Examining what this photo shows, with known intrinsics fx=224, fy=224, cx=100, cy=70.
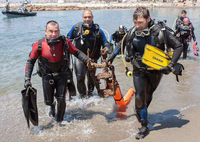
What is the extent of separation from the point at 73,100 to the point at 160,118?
2054mm

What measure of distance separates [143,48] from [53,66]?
1455mm

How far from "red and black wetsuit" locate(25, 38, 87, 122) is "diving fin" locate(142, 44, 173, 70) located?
1.14 metres

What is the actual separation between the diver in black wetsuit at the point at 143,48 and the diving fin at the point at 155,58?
7cm

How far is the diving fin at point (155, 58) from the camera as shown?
3.07 m

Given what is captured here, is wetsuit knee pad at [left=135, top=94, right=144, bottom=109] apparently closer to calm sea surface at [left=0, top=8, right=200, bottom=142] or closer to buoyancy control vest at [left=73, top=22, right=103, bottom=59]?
calm sea surface at [left=0, top=8, right=200, bottom=142]

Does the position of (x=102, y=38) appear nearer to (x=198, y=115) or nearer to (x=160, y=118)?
(x=160, y=118)

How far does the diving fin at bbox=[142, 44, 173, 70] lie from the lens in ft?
10.1

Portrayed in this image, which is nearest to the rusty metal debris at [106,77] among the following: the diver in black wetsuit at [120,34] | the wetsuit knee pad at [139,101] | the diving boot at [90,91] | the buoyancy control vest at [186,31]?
the wetsuit knee pad at [139,101]

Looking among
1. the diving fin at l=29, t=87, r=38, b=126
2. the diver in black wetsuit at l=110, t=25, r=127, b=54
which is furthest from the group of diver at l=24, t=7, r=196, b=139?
the diver in black wetsuit at l=110, t=25, r=127, b=54

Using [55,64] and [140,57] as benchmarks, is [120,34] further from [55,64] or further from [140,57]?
[140,57]

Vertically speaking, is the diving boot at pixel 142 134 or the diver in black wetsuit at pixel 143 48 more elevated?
the diver in black wetsuit at pixel 143 48

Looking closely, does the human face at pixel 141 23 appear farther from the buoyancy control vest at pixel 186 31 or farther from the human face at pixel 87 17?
the buoyancy control vest at pixel 186 31

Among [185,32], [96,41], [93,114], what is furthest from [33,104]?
[185,32]

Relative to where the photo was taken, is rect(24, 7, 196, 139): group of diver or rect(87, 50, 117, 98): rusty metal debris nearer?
rect(24, 7, 196, 139): group of diver
